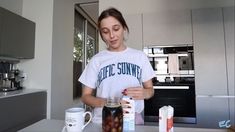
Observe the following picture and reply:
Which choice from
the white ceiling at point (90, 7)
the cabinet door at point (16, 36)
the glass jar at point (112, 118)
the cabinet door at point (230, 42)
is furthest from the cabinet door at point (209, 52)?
the cabinet door at point (16, 36)

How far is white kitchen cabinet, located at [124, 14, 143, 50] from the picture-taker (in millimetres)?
2338

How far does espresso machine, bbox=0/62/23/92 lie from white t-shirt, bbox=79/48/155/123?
1.72 m

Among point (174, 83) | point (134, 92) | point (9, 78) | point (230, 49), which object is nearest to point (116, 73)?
point (134, 92)

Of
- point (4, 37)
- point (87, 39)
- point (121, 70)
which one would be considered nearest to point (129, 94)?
point (121, 70)

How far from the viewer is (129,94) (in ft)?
2.51

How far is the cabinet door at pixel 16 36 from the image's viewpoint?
2129 millimetres

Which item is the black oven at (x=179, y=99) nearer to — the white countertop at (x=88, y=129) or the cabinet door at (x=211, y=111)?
the cabinet door at (x=211, y=111)

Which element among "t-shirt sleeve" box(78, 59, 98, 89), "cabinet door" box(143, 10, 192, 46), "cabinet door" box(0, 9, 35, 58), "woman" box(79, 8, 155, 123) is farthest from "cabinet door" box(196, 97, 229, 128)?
"cabinet door" box(0, 9, 35, 58)

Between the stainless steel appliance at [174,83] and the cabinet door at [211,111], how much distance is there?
0.20 feet

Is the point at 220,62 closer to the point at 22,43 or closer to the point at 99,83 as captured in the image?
the point at 99,83

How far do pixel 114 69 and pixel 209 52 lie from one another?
156 centimetres

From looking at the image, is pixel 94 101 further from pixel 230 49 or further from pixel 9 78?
pixel 9 78

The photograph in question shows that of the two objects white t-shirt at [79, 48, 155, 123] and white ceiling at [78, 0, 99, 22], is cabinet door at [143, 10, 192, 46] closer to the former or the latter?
white t-shirt at [79, 48, 155, 123]

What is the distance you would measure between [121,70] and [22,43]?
1894 millimetres
